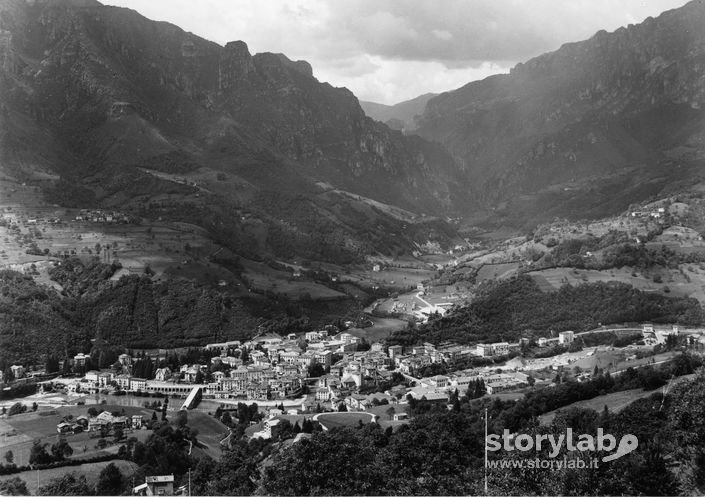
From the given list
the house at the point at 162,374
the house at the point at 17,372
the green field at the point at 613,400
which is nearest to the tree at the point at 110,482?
the green field at the point at 613,400

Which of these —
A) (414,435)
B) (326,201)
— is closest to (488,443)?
(414,435)

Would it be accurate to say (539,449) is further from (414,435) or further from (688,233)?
(688,233)

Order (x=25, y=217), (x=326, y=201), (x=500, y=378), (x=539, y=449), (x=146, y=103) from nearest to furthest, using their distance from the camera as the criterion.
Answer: (x=539, y=449) < (x=500, y=378) < (x=25, y=217) < (x=326, y=201) < (x=146, y=103)

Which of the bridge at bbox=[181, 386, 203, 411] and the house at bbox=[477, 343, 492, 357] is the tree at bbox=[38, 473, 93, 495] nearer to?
the bridge at bbox=[181, 386, 203, 411]

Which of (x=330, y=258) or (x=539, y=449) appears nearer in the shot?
(x=539, y=449)

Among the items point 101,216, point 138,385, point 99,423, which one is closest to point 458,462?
point 99,423

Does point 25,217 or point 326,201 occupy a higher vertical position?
point 326,201
